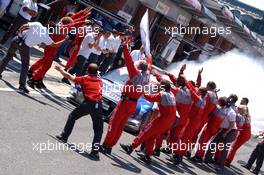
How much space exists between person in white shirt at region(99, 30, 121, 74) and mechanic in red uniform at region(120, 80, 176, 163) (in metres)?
6.29

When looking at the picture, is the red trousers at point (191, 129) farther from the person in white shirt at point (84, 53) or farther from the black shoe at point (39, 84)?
the person in white shirt at point (84, 53)

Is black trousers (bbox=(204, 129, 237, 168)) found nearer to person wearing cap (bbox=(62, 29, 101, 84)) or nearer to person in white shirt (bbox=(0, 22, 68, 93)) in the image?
person wearing cap (bbox=(62, 29, 101, 84))

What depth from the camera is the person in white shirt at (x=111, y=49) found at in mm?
17281

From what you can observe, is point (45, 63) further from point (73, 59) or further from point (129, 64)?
point (129, 64)

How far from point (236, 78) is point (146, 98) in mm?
23614

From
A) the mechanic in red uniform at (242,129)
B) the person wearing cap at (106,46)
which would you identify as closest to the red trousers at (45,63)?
the person wearing cap at (106,46)

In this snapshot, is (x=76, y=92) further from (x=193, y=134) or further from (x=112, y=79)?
(x=193, y=134)

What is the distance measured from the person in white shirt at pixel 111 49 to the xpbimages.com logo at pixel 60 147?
282 inches

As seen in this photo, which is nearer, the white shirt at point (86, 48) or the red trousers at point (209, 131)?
the red trousers at point (209, 131)

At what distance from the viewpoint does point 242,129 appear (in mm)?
14672

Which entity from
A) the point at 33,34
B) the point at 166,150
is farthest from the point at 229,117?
the point at 33,34

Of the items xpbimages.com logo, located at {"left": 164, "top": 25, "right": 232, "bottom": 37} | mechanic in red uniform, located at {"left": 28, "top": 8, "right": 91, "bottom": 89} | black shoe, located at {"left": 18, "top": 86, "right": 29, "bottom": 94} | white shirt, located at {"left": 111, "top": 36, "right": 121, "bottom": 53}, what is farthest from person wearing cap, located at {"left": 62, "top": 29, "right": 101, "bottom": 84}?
xpbimages.com logo, located at {"left": 164, "top": 25, "right": 232, "bottom": 37}

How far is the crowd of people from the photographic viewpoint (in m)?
9.80

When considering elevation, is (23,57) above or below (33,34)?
below
